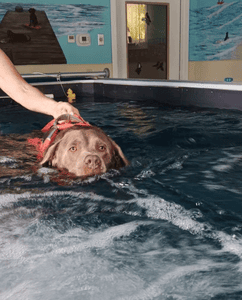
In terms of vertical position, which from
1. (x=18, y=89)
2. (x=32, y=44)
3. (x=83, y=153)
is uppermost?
(x=32, y=44)

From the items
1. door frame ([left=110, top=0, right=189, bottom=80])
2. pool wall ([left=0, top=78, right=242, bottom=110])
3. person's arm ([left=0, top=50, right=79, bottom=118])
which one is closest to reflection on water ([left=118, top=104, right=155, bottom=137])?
pool wall ([left=0, top=78, right=242, bottom=110])

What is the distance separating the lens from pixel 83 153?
271 centimetres

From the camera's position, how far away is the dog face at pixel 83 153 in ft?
8.75

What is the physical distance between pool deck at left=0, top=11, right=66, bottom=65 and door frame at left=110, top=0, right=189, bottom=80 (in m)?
1.79

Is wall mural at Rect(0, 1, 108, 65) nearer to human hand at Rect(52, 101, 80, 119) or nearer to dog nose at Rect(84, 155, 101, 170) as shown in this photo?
human hand at Rect(52, 101, 80, 119)

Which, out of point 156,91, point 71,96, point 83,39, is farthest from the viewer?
point 83,39

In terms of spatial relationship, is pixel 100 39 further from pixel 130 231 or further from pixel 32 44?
pixel 130 231

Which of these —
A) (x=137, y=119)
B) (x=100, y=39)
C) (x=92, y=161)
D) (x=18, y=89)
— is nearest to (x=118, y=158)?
(x=92, y=161)

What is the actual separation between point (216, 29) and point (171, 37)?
56.8 inches

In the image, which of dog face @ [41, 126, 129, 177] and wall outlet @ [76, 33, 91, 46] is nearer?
dog face @ [41, 126, 129, 177]

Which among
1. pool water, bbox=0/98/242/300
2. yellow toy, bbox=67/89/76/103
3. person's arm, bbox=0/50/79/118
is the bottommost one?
pool water, bbox=0/98/242/300

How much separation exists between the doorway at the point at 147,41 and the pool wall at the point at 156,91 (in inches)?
181

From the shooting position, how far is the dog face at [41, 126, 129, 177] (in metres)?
2.67

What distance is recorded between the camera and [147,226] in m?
1.92
